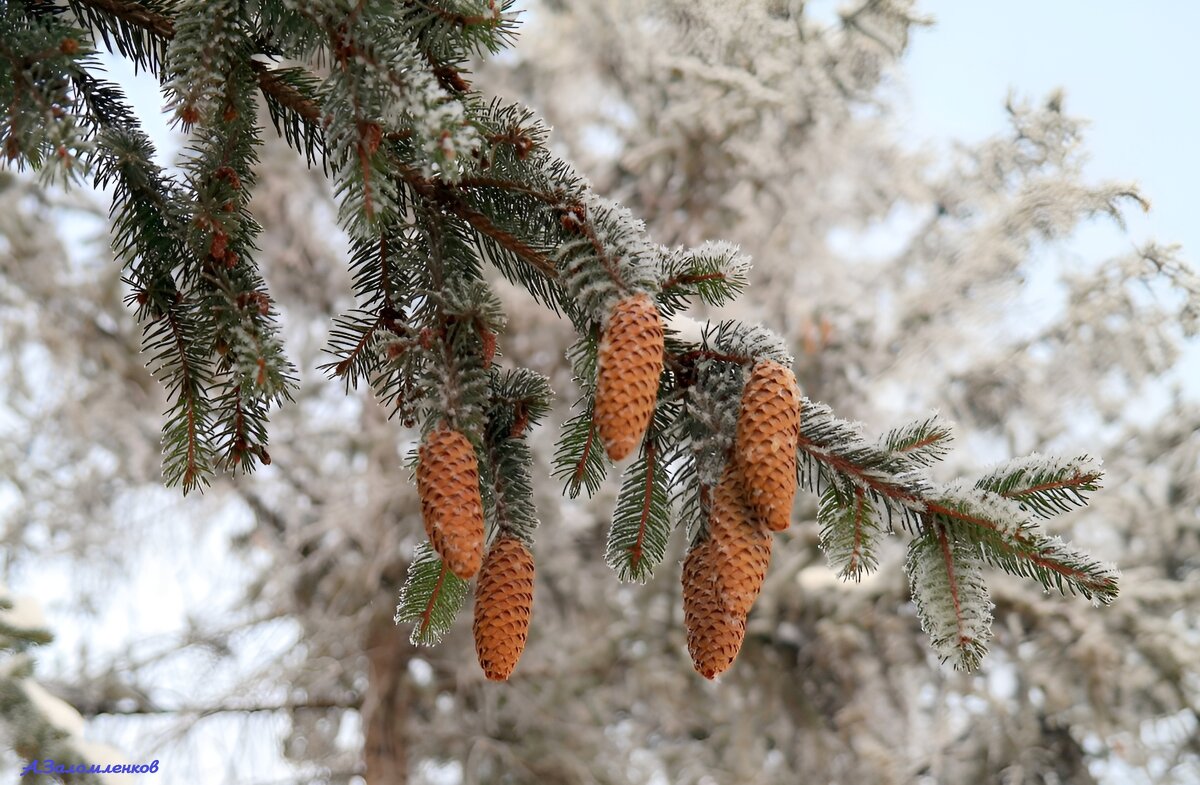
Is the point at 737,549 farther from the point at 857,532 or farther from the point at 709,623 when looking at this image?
the point at 857,532

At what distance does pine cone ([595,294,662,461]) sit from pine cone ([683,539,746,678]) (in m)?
0.20

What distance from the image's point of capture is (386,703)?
15.8 feet

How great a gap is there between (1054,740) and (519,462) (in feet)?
13.2

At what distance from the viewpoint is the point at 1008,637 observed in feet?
14.6

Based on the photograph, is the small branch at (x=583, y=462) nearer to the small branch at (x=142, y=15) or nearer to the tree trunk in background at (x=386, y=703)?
the small branch at (x=142, y=15)

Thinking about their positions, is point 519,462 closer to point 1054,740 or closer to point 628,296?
point 628,296

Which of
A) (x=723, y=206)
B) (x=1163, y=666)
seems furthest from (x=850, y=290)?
(x=1163, y=666)

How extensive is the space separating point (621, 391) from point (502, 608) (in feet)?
1.04

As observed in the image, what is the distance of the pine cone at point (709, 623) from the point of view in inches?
42.9

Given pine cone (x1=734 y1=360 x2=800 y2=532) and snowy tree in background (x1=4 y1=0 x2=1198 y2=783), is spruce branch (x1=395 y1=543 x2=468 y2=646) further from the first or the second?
pine cone (x1=734 y1=360 x2=800 y2=532)

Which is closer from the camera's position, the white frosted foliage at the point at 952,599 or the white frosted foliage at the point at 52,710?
the white frosted foliage at the point at 952,599

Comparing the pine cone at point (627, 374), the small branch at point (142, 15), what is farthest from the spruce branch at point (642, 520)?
the small branch at point (142, 15)

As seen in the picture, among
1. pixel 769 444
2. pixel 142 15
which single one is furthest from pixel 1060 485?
pixel 142 15

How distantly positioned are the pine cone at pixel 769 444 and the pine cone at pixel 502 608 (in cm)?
28
